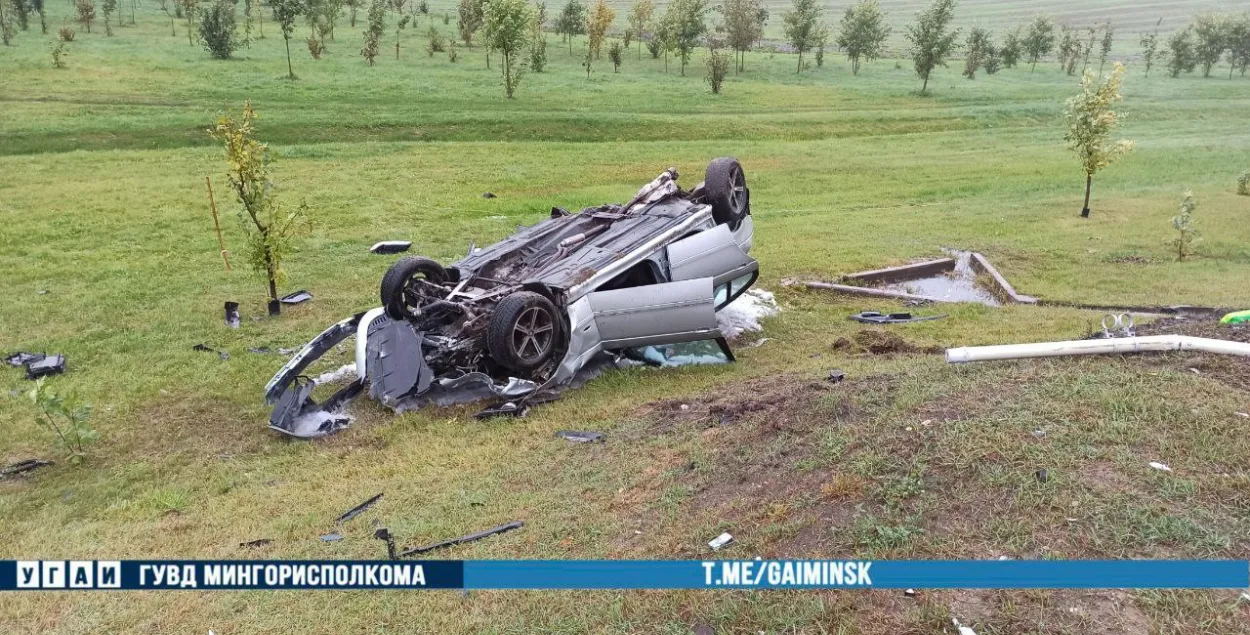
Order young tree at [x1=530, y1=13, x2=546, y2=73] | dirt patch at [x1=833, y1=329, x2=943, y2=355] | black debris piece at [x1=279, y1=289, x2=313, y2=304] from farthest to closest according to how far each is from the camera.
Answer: young tree at [x1=530, y1=13, x2=546, y2=73]
black debris piece at [x1=279, y1=289, x2=313, y2=304]
dirt patch at [x1=833, y1=329, x2=943, y2=355]

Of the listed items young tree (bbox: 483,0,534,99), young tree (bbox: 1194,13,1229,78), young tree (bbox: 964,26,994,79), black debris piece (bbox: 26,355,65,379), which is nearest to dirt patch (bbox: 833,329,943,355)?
black debris piece (bbox: 26,355,65,379)

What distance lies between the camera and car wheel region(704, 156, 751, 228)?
12.1 metres

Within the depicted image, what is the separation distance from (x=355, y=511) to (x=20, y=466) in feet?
13.5

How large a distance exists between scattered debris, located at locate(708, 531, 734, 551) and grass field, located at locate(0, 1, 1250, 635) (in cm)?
7

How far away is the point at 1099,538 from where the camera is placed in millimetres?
4609

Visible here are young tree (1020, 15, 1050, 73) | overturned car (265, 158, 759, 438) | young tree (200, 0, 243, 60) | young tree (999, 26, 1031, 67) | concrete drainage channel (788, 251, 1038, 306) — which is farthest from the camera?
young tree (1020, 15, 1050, 73)

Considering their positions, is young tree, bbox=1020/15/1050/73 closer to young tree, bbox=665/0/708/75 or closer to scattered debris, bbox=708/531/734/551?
young tree, bbox=665/0/708/75

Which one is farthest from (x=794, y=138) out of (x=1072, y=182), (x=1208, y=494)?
(x=1208, y=494)

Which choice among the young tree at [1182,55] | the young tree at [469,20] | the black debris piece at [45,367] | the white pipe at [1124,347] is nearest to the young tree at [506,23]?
the young tree at [469,20]

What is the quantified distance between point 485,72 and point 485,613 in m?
39.9

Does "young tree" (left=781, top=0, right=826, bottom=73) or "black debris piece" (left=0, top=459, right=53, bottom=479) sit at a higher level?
"young tree" (left=781, top=0, right=826, bottom=73)

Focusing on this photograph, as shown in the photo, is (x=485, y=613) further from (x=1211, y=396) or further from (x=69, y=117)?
(x=69, y=117)

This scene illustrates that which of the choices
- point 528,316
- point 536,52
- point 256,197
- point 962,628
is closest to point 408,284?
point 528,316

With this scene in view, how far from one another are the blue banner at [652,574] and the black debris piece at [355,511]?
2667 millimetres
